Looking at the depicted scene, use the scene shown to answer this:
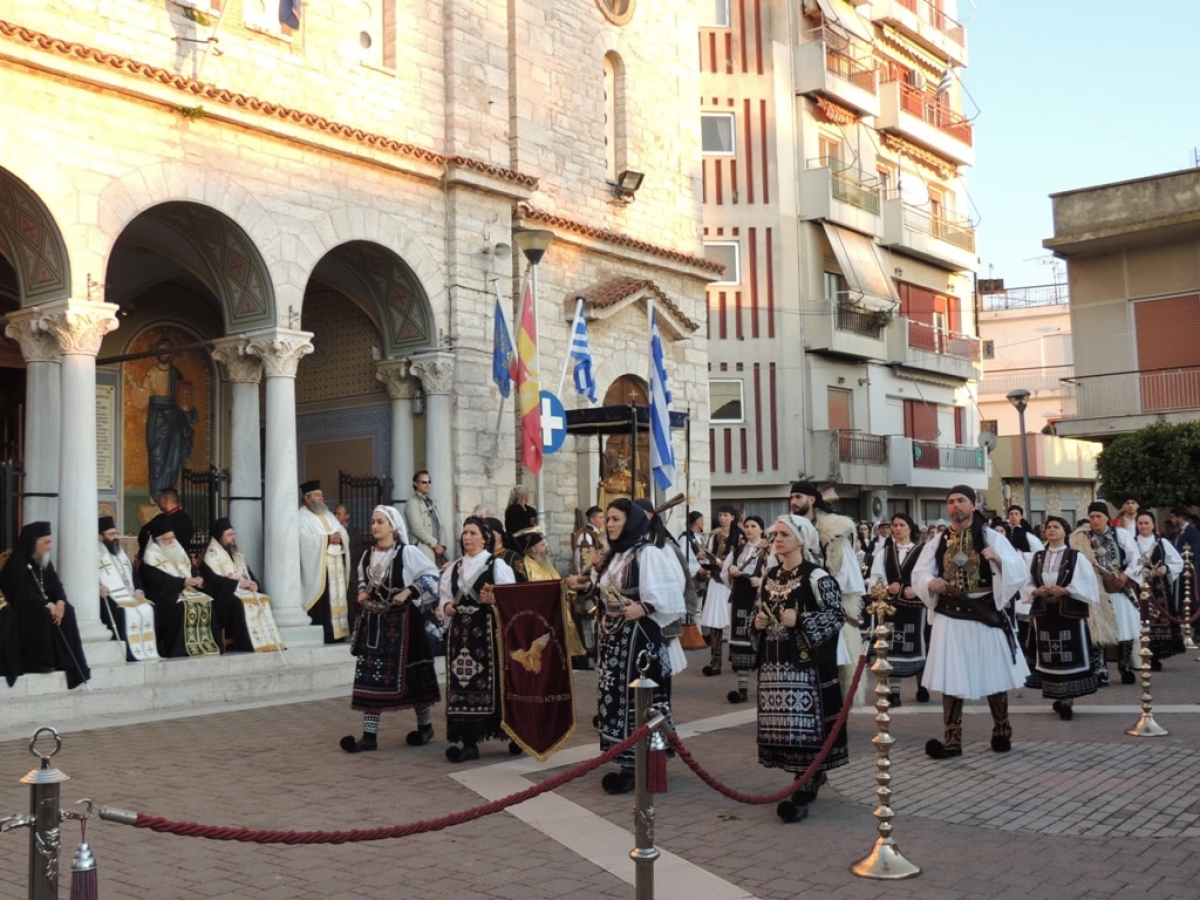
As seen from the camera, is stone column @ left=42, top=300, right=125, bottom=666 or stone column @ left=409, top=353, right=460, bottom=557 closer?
stone column @ left=42, top=300, right=125, bottom=666

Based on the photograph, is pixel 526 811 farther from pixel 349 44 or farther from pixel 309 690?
pixel 349 44

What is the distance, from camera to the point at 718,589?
15266mm

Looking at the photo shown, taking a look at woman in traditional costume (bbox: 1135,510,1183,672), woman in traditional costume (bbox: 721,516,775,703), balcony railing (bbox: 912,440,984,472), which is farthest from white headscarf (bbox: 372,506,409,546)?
balcony railing (bbox: 912,440,984,472)

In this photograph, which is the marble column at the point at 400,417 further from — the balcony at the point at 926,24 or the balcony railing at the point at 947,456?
the balcony at the point at 926,24

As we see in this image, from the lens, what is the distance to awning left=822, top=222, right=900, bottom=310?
33.2 metres

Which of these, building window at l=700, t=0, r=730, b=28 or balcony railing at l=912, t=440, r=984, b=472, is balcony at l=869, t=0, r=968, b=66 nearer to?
building window at l=700, t=0, r=730, b=28

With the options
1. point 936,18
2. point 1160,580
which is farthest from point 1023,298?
point 1160,580

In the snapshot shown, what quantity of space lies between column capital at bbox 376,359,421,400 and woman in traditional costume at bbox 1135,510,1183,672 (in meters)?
9.71

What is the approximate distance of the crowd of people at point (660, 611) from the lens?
7879mm

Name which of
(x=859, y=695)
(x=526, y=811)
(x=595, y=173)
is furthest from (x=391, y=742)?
(x=595, y=173)

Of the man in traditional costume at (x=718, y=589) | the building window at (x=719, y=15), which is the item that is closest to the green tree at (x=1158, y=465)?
the man in traditional costume at (x=718, y=589)

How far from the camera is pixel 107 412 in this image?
57.5 ft

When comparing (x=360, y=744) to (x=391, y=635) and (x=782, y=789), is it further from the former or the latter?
(x=782, y=789)

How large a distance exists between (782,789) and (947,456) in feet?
107
